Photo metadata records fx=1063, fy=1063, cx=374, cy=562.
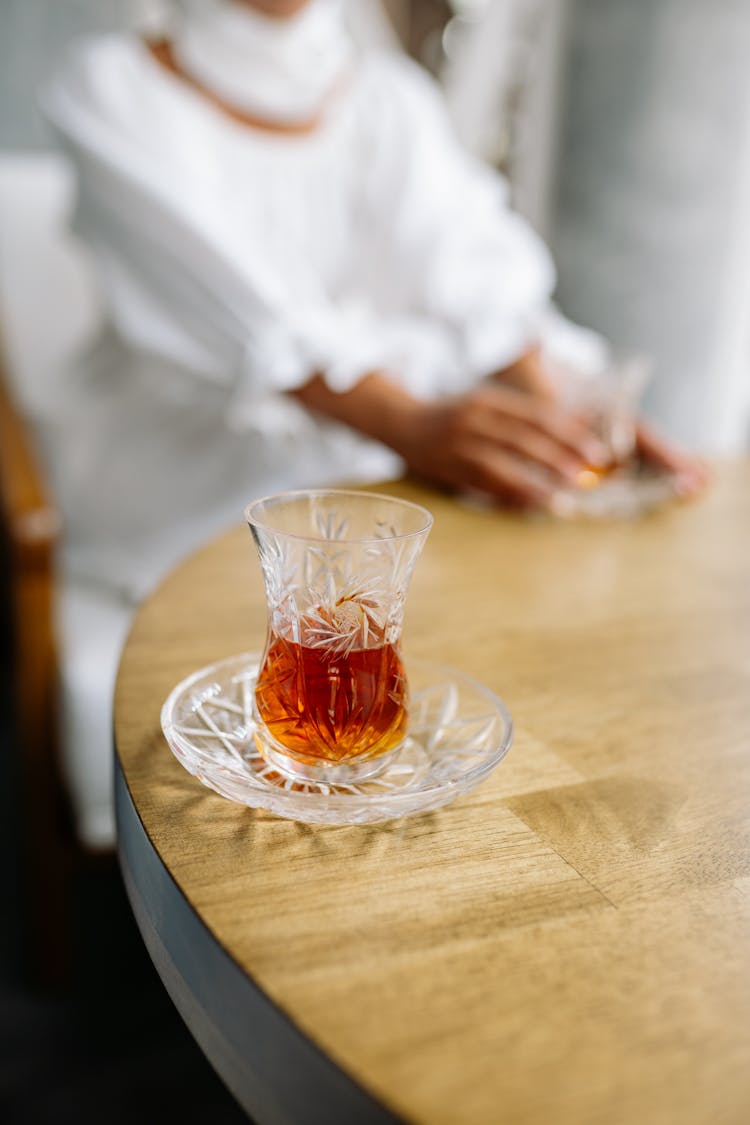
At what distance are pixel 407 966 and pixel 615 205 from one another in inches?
78.4

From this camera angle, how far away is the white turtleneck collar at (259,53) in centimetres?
135

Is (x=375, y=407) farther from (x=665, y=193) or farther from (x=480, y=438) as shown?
(x=665, y=193)

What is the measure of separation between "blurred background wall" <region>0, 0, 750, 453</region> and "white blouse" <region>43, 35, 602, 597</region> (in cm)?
58

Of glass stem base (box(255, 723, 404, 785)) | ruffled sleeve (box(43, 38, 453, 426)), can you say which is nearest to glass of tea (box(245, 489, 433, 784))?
glass stem base (box(255, 723, 404, 785))

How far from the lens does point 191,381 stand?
1346 millimetres

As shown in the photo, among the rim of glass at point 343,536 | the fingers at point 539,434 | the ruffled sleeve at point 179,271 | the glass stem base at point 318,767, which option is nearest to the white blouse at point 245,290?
the ruffled sleeve at point 179,271

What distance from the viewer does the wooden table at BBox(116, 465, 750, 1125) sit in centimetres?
34

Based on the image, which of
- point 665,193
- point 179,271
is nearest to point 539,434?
point 179,271

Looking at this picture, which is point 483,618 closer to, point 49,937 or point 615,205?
point 49,937

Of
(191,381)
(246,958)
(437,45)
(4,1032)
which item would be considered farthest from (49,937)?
(437,45)

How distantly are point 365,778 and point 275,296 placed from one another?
0.72 meters

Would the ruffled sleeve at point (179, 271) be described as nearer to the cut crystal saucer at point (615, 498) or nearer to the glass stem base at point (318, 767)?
the cut crystal saucer at point (615, 498)

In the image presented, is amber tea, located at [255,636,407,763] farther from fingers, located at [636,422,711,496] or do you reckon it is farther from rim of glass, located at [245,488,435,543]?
fingers, located at [636,422,711,496]

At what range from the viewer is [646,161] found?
6.79ft
